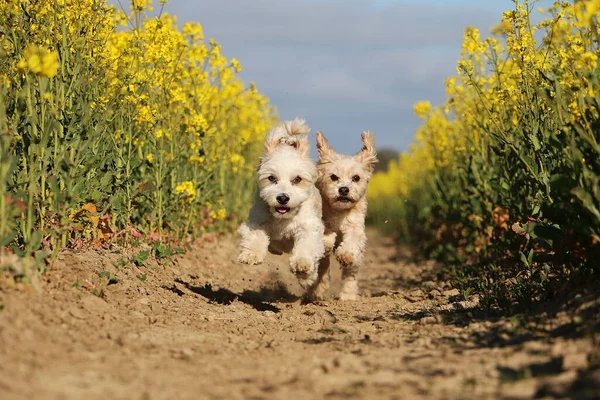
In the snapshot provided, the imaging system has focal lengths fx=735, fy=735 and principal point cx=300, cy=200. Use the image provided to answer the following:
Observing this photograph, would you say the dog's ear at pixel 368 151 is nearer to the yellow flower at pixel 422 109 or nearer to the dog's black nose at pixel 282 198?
the dog's black nose at pixel 282 198

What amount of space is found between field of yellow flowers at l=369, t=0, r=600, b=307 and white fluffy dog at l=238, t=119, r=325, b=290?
5.20 feet

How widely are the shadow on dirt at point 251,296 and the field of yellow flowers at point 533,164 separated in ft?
6.49

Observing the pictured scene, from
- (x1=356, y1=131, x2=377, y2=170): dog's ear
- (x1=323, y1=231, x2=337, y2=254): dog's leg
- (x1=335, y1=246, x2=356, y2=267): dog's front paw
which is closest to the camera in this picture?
(x1=335, y1=246, x2=356, y2=267): dog's front paw

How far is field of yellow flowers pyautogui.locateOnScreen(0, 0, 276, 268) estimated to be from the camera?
5.38 metres

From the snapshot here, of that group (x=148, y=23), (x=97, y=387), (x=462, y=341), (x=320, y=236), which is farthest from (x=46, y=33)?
(x=462, y=341)

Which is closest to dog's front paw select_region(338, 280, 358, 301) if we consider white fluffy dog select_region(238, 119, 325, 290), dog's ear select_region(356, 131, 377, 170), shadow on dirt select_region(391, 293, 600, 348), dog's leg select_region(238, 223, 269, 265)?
white fluffy dog select_region(238, 119, 325, 290)

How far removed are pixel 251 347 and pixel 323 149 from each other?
3825 mm

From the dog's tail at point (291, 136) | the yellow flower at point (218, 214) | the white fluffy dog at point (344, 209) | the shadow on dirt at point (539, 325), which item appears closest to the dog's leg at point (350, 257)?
the white fluffy dog at point (344, 209)

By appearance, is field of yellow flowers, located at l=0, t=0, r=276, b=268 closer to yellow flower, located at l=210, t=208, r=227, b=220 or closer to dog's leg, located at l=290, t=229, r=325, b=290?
yellow flower, located at l=210, t=208, r=227, b=220

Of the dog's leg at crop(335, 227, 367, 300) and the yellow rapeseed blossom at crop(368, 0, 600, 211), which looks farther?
the dog's leg at crop(335, 227, 367, 300)

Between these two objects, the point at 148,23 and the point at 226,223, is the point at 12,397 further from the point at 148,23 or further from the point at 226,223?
the point at 226,223


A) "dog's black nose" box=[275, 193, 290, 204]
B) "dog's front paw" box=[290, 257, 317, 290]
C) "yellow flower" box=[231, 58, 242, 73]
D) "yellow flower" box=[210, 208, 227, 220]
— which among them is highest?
"yellow flower" box=[231, 58, 242, 73]

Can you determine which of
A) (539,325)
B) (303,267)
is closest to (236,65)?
(303,267)

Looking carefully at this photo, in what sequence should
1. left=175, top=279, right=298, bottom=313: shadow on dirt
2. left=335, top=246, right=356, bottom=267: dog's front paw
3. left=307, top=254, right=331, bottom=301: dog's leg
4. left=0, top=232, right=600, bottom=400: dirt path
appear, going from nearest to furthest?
left=0, top=232, right=600, bottom=400: dirt path < left=175, top=279, right=298, bottom=313: shadow on dirt < left=335, top=246, right=356, bottom=267: dog's front paw < left=307, top=254, right=331, bottom=301: dog's leg
